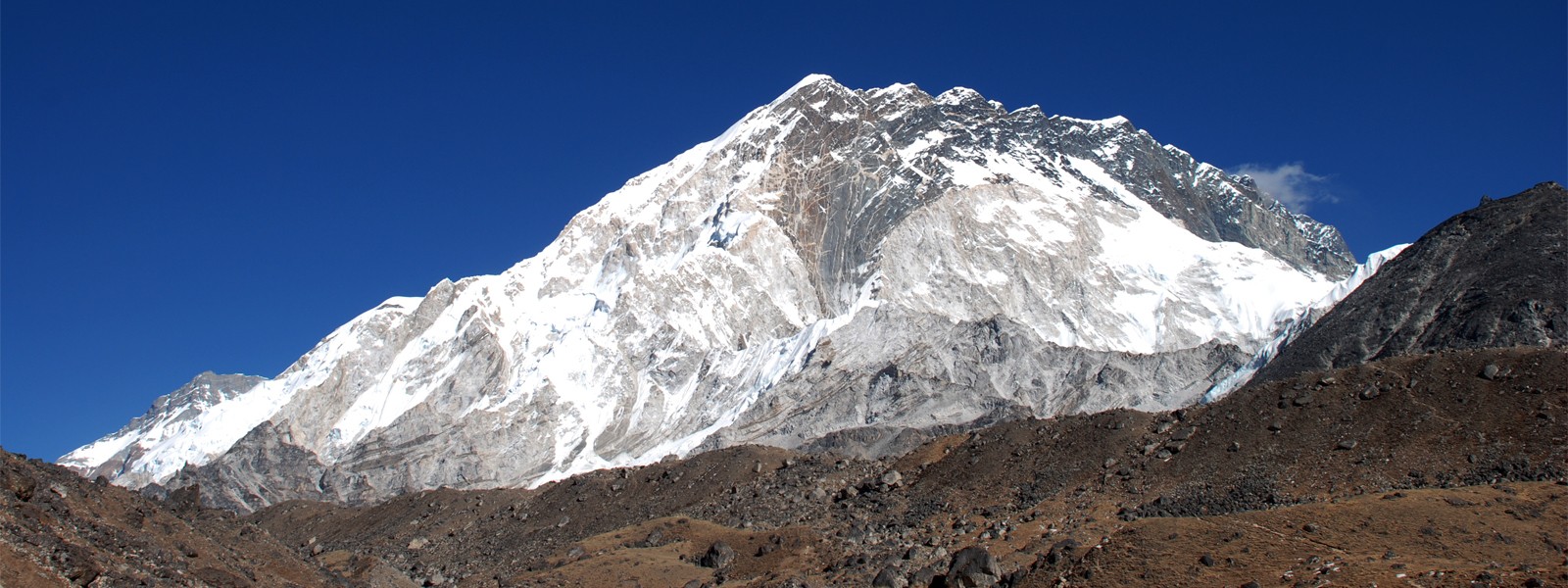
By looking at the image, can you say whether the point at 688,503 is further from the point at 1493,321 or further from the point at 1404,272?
the point at 1404,272

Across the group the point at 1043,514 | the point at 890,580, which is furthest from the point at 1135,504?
the point at 890,580

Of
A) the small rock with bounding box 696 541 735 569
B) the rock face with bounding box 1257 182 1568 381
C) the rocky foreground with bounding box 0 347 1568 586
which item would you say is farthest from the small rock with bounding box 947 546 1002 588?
the rock face with bounding box 1257 182 1568 381

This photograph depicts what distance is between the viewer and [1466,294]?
11169 cm

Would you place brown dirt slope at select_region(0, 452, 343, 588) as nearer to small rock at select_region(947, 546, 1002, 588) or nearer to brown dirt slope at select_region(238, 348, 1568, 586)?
brown dirt slope at select_region(238, 348, 1568, 586)

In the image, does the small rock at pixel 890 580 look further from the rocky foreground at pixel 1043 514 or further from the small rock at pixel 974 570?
the small rock at pixel 974 570

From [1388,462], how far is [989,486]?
1802 cm

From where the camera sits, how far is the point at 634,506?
262 feet

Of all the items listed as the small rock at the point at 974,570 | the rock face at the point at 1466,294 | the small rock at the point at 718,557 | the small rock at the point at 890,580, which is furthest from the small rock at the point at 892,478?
the rock face at the point at 1466,294

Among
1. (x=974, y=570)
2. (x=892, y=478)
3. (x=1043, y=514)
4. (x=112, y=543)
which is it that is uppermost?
(x=112, y=543)

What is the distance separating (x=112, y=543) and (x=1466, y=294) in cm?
10190

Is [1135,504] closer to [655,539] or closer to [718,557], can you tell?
[718,557]

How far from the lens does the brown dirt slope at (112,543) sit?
3731 cm

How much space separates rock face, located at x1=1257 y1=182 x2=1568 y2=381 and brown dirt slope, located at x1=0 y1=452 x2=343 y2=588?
79164 millimetres

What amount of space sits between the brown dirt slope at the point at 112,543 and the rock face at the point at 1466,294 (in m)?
79.2
